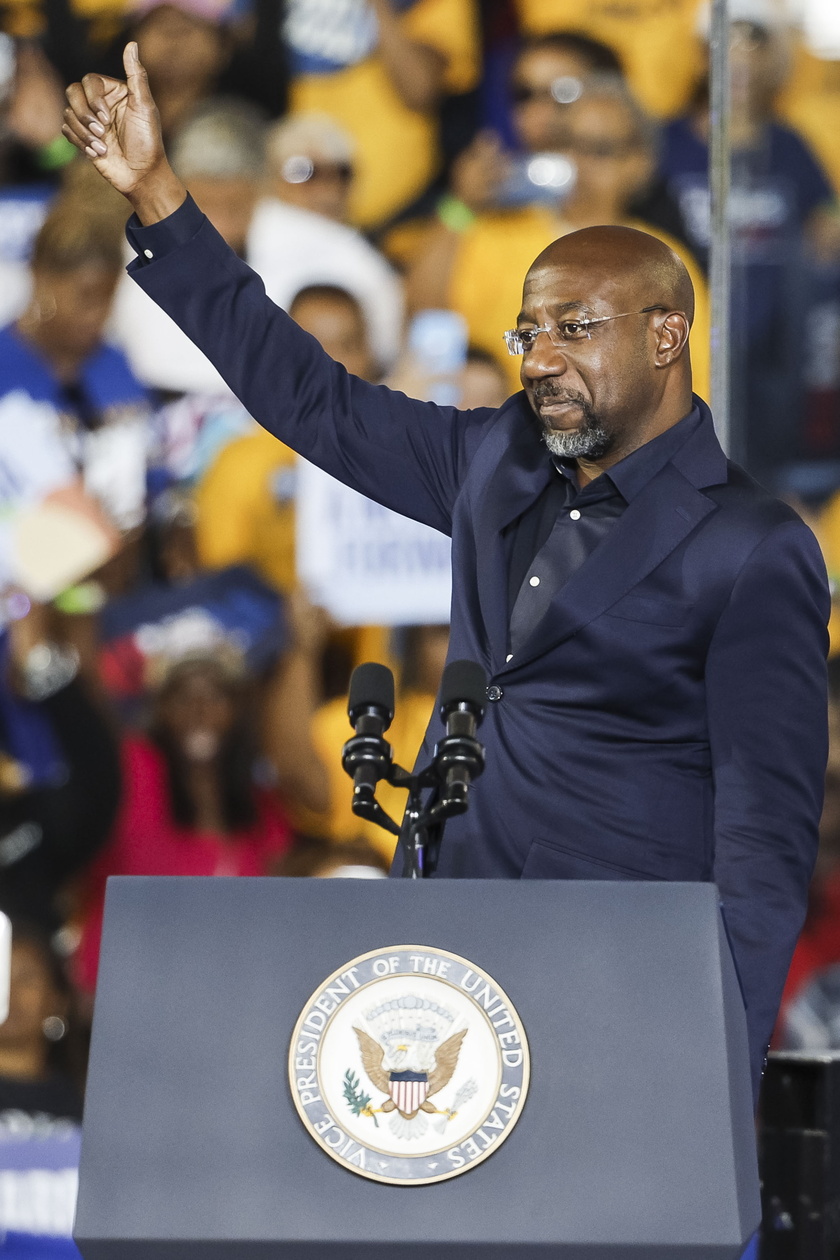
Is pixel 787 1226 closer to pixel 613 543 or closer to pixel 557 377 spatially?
pixel 613 543

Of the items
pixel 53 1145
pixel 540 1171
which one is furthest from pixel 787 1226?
pixel 53 1145

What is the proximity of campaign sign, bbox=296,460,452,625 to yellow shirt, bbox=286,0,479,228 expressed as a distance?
89cm

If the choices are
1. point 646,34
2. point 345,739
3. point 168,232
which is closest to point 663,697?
point 168,232

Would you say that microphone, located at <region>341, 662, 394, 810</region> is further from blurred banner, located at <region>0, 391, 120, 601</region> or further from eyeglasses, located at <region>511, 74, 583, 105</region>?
eyeglasses, located at <region>511, 74, 583, 105</region>

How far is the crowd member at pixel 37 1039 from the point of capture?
452 cm

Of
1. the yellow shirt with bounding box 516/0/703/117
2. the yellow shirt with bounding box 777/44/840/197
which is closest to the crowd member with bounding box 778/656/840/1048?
the yellow shirt with bounding box 777/44/840/197

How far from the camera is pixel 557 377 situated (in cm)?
180

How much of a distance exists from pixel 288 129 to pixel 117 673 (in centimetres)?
167

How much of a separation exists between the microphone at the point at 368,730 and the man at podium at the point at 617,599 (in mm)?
311

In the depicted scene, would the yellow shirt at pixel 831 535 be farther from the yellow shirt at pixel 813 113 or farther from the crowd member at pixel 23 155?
the crowd member at pixel 23 155

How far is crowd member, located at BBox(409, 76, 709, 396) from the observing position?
475cm

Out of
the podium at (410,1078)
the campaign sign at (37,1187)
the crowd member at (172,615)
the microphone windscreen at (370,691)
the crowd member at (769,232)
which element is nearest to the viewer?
the podium at (410,1078)

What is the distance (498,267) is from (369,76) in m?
0.73

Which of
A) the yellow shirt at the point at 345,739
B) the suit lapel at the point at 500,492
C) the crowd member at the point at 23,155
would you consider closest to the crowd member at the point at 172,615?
the yellow shirt at the point at 345,739
